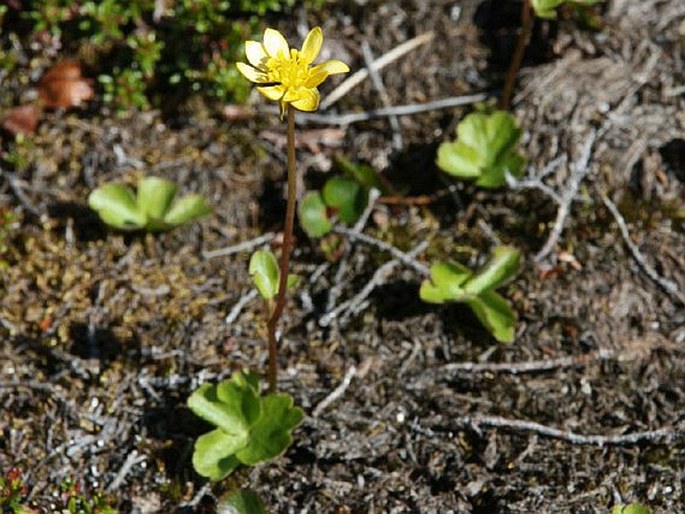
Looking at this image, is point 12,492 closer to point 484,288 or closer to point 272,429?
point 272,429

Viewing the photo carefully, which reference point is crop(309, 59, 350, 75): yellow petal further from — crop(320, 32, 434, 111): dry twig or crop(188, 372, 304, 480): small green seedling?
crop(320, 32, 434, 111): dry twig

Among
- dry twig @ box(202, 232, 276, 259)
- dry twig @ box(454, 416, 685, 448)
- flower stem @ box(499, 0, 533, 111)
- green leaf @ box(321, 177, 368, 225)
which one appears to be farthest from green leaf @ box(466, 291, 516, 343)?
flower stem @ box(499, 0, 533, 111)

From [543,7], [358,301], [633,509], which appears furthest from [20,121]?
[633,509]

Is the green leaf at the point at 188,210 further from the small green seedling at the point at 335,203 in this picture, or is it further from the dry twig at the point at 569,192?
the dry twig at the point at 569,192

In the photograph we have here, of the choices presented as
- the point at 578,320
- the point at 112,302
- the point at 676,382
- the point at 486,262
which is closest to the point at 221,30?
the point at 112,302

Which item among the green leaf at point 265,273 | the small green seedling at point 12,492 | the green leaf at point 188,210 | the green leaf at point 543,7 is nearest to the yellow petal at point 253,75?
the green leaf at point 265,273
